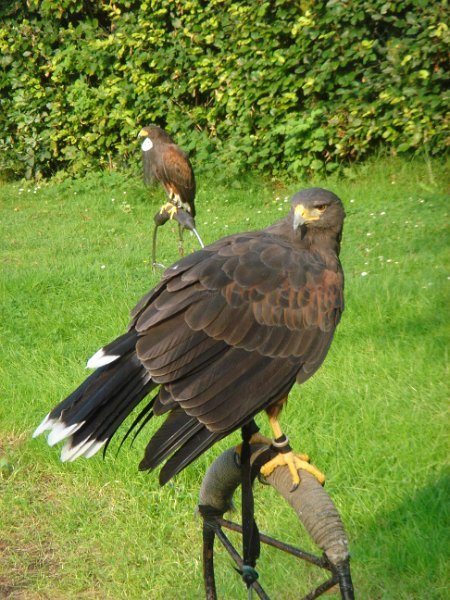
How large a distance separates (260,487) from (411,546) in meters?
0.81

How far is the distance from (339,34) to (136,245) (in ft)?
9.60

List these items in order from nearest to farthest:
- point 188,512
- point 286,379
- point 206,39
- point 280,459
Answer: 1. point 280,459
2. point 286,379
3. point 188,512
4. point 206,39

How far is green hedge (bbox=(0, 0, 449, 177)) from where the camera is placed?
813cm

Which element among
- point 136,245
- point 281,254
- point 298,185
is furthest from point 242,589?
point 298,185

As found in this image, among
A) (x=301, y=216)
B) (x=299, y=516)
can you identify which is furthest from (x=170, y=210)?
(x=299, y=516)

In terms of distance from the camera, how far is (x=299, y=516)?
77.3 inches

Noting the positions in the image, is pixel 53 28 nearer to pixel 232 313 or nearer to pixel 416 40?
pixel 416 40

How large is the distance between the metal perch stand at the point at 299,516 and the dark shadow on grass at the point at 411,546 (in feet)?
3.33

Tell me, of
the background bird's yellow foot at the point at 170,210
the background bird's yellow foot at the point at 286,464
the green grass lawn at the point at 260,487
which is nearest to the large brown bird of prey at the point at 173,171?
the background bird's yellow foot at the point at 170,210

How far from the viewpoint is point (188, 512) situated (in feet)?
11.9

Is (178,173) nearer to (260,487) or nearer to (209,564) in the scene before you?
(260,487)

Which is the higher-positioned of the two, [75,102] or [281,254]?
[281,254]

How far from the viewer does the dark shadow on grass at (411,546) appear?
3.01m

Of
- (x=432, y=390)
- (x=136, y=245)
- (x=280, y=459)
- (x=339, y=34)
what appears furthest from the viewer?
(x=339, y=34)
